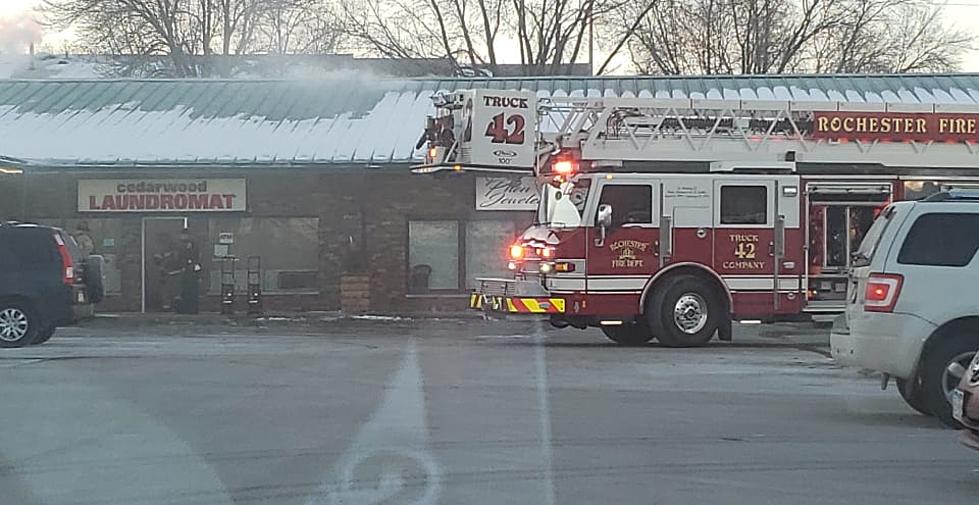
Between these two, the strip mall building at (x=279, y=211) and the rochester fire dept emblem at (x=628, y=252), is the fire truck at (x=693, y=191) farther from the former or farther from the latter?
the strip mall building at (x=279, y=211)

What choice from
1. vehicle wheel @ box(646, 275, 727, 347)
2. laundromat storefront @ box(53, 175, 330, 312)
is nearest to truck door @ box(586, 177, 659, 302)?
vehicle wheel @ box(646, 275, 727, 347)

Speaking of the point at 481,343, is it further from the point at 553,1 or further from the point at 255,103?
the point at 553,1

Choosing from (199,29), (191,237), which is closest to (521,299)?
(191,237)

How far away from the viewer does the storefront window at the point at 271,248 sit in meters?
29.3

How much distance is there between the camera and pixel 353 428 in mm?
11016

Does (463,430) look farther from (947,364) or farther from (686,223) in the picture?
(686,223)

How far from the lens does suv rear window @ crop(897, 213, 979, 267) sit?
36.7 ft

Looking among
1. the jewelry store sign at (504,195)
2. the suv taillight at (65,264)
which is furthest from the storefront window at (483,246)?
the suv taillight at (65,264)

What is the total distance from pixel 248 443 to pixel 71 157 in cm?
1970

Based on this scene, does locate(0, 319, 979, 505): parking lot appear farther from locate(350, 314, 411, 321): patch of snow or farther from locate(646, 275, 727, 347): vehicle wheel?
locate(350, 314, 411, 321): patch of snow

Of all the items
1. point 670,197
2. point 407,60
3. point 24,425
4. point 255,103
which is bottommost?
point 24,425

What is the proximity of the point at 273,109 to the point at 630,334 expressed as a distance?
14251 millimetres

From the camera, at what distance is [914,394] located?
1151 cm

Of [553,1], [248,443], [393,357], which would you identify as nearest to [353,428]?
[248,443]
